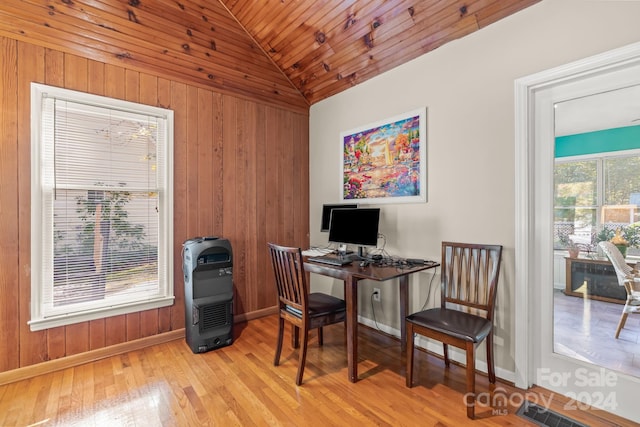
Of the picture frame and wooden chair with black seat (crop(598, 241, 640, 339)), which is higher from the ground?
the picture frame

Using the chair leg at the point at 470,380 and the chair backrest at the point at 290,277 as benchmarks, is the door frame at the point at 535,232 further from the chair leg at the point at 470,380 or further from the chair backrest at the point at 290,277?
the chair backrest at the point at 290,277

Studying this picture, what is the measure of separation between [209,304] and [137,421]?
3.17ft

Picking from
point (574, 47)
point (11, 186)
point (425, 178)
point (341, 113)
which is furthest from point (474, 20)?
point (11, 186)

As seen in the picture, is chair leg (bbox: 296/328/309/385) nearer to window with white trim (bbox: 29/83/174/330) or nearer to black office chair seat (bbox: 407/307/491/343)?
black office chair seat (bbox: 407/307/491/343)

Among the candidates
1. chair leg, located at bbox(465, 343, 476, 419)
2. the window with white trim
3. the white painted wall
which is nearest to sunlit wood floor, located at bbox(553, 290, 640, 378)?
the white painted wall

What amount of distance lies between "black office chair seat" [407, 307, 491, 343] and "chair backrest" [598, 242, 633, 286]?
0.79m

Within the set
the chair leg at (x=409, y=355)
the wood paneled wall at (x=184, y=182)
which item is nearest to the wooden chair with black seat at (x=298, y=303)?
the chair leg at (x=409, y=355)

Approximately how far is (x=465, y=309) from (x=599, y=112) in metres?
1.56

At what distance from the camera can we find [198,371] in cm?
227

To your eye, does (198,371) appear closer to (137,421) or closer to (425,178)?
(137,421)

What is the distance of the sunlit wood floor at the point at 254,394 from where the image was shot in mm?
1749

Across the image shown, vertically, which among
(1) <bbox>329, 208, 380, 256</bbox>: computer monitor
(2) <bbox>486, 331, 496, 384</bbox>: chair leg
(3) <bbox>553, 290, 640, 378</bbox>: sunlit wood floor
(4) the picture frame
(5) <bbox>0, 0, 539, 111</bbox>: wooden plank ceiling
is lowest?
(2) <bbox>486, 331, 496, 384</bbox>: chair leg

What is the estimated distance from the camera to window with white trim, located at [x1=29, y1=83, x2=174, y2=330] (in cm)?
227

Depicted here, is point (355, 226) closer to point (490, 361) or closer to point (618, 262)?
point (490, 361)
